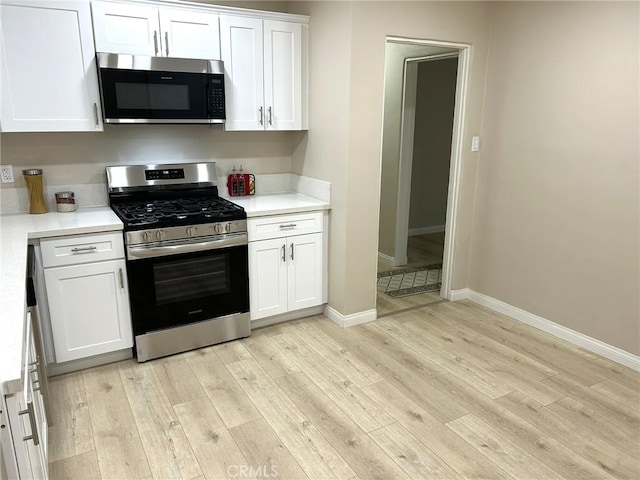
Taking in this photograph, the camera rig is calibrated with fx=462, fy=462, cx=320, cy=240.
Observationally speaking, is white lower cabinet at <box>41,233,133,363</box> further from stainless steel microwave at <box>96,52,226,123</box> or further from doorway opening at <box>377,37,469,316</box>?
doorway opening at <box>377,37,469,316</box>

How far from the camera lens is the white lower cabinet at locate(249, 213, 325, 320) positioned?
3178 mm

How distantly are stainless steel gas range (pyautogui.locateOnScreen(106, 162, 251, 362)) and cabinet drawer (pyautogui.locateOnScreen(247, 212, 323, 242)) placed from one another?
10cm

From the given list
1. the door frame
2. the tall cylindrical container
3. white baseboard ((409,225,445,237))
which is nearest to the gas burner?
the tall cylindrical container

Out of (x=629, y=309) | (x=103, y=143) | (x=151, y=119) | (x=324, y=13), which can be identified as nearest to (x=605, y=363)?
(x=629, y=309)

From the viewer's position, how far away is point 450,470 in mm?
2021

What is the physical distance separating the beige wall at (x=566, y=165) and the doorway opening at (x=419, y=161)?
0.29m

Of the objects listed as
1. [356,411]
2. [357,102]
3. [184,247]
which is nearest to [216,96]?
[357,102]

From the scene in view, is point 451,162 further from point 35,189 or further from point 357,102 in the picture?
point 35,189

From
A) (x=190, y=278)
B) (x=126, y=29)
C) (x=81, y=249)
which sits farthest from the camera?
(x=190, y=278)

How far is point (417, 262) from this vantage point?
4980mm

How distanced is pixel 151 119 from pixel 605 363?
3.26 metres

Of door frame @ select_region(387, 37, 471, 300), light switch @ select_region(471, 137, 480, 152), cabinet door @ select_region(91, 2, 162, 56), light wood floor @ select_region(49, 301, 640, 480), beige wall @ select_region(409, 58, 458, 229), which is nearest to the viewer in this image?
light wood floor @ select_region(49, 301, 640, 480)

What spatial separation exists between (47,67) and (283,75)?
148cm

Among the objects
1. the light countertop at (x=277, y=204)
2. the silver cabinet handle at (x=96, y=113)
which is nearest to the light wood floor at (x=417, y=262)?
the light countertop at (x=277, y=204)
